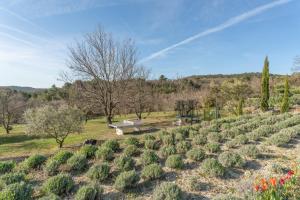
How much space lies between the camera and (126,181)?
14.6ft

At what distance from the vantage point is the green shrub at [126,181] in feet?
14.5

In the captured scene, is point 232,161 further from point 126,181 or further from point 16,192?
point 16,192

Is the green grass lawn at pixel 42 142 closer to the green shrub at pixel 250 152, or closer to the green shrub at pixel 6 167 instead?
the green shrub at pixel 6 167

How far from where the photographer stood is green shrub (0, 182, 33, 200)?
3861 millimetres

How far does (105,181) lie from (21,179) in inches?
86.0

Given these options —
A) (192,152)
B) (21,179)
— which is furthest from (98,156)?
(192,152)

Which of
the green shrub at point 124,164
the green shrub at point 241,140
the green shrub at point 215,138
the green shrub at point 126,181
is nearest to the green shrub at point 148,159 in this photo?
the green shrub at point 124,164

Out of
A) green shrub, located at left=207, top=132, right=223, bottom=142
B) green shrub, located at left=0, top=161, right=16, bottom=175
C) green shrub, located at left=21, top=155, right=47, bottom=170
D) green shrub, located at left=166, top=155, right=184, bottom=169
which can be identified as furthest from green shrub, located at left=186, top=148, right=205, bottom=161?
green shrub, located at left=0, top=161, right=16, bottom=175

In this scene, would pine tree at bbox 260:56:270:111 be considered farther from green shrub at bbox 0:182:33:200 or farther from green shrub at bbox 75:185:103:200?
green shrub at bbox 0:182:33:200

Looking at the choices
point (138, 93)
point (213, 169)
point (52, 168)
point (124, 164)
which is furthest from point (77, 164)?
point (138, 93)

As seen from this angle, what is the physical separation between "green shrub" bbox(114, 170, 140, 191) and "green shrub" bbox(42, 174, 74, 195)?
3.63ft

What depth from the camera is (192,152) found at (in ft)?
19.6

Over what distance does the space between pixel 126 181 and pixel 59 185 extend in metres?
1.52

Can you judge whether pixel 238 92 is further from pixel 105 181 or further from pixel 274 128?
pixel 105 181
